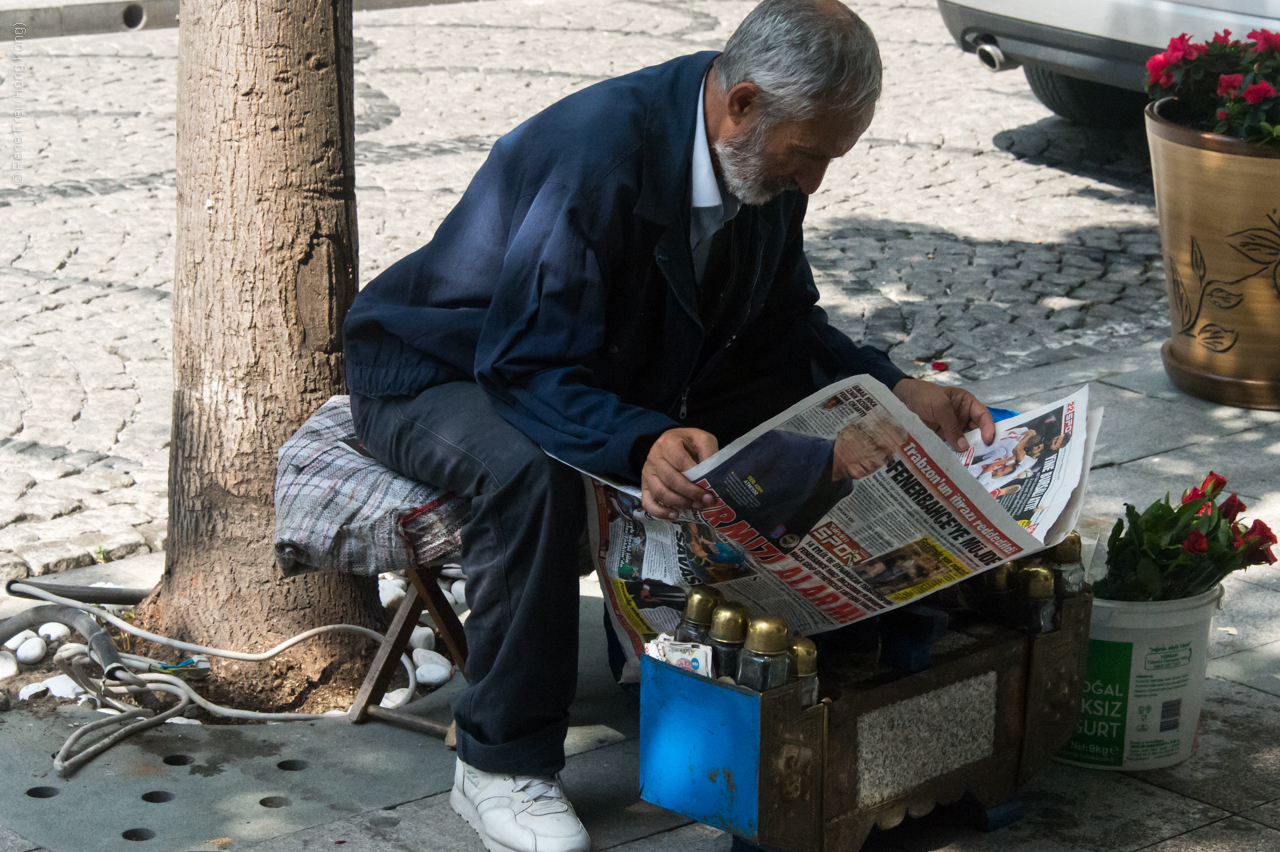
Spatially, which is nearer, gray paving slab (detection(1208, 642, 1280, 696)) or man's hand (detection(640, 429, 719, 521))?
man's hand (detection(640, 429, 719, 521))

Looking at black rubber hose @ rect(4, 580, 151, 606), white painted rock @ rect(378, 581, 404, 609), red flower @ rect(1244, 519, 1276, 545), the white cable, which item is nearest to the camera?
red flower @ rect(1244, 519, 1276, 545)

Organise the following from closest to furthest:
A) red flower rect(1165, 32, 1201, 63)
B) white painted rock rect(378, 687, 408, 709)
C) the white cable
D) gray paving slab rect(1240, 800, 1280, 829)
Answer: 1. gray paving slab rect(1240, 800, 1280, 829)
2. the white cable
3. white painted rock rect(378, 687, 408, 709)
4. red flower rect(1165, 32, 1201, 63)

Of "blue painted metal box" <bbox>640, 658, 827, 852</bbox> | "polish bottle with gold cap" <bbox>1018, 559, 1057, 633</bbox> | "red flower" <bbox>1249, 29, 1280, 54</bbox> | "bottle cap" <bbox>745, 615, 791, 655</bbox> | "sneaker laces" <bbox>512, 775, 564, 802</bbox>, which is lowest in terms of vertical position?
"sneaker laces" <bbox>512, 775, 564, 802</bbox>

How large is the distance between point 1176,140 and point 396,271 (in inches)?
106

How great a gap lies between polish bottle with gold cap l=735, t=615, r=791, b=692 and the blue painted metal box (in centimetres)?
2

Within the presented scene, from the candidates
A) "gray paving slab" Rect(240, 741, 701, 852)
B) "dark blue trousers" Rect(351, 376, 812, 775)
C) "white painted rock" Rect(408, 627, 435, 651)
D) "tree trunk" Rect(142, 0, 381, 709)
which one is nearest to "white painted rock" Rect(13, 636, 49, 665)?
"tree trunk" Rect(142, 0, 381, 709)

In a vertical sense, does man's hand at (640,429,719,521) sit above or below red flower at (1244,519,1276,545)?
above

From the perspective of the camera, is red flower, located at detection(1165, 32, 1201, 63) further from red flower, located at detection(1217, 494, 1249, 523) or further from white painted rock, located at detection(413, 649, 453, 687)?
white painted rock, located at detection(413, 649, 453, 687)

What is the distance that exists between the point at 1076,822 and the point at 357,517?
4.41 ft

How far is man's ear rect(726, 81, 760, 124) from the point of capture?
86.7 inches

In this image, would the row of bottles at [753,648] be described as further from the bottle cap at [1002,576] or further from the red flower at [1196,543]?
the red flower at [1196,543]

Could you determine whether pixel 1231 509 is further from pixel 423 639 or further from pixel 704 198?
pixel 423 639

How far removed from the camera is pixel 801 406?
6.39 feet

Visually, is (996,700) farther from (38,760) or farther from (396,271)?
(38,760)
